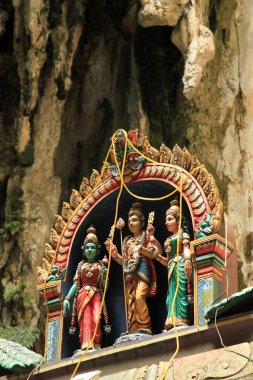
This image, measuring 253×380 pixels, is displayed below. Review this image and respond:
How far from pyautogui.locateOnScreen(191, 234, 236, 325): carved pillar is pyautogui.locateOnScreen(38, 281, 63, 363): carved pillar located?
165cm

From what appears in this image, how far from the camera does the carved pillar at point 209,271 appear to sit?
848 cm

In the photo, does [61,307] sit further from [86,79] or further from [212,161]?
[86,79]

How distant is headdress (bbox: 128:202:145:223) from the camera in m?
9.61

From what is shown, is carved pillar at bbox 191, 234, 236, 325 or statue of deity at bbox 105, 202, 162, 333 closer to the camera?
carved pillar at bbox 191, 234, 236, 325

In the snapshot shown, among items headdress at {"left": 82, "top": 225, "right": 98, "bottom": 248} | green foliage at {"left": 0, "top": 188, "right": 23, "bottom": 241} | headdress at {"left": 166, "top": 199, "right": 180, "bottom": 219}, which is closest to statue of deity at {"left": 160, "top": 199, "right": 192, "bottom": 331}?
headdress at {"left": 166, "top": 199, "right": 180, "bottom": 219}

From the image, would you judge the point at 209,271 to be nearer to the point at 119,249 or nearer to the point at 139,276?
the point at 139,276

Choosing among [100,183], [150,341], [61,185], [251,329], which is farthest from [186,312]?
[61,185]

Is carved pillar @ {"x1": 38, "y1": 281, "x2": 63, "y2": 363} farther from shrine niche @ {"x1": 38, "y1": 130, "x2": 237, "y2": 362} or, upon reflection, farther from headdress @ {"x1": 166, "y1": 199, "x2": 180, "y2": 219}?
headdress @ {"x1": 166, "y1": 199, "x2": 180, "y2": 219}

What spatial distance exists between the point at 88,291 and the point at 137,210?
3.08 feet

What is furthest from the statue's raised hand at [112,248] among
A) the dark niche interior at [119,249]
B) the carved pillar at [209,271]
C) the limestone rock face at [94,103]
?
the limestone rock face at [94,103]

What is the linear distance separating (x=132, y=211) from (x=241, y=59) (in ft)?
15.9

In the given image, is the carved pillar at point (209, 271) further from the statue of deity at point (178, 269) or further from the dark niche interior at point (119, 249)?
the dark niche interior at point (119, 249)

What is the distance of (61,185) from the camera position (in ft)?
46.7

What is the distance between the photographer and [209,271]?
8547mm
